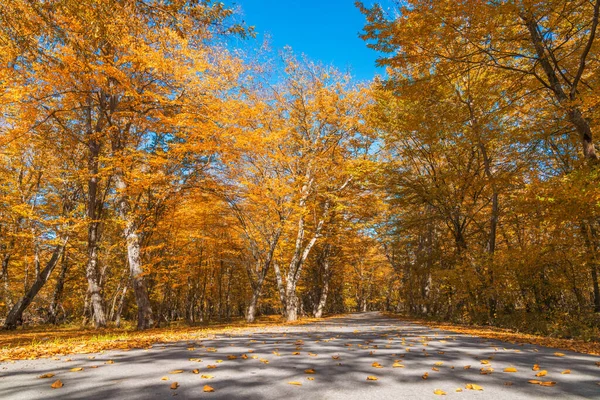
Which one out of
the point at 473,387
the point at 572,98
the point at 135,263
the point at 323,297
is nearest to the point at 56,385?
the point at 473,387

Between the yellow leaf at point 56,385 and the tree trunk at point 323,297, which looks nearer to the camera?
the yellow leaf at point 56,385

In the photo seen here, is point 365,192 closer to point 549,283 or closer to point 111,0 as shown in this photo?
→ point 549,283

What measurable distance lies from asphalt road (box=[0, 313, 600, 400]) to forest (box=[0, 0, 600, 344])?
3859 millimetres

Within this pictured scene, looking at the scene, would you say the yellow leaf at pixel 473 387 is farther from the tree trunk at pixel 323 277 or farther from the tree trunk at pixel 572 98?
the tree trunk at pixel 323 277

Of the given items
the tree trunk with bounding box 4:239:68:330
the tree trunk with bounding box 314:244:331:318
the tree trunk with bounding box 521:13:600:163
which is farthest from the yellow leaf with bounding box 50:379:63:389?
the tree trunk with bounding box 314:244:331:318

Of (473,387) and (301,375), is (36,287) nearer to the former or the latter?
(301,375)

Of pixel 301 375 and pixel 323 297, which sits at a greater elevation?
pixel 301 375

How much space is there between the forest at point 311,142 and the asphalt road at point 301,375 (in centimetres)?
386

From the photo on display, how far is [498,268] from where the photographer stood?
11.3 m

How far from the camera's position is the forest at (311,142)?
23.9 feet

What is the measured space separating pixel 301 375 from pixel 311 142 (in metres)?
15.4

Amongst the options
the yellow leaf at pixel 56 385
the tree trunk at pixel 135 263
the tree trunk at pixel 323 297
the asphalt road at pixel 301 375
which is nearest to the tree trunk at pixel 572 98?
the asphalt road at pixel 301 375

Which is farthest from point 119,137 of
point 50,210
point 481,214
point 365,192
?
point 481,214

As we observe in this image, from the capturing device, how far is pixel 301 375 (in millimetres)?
3838
